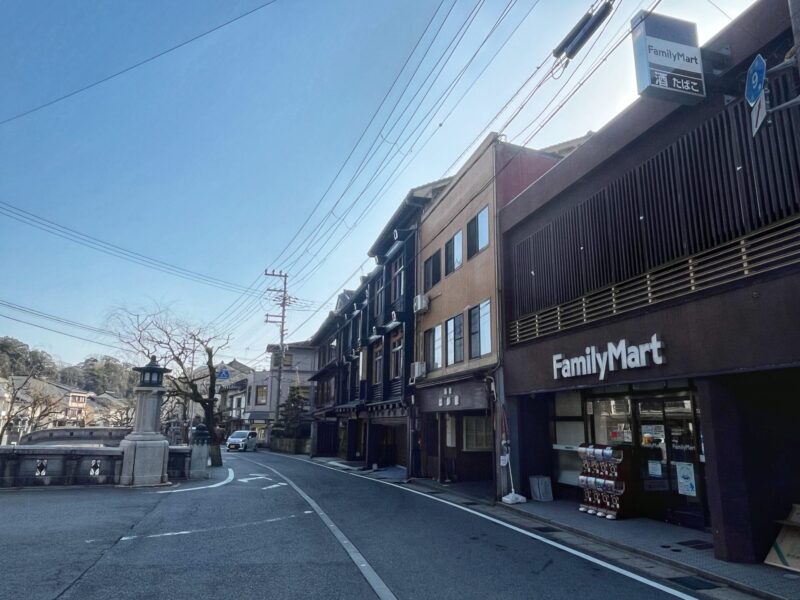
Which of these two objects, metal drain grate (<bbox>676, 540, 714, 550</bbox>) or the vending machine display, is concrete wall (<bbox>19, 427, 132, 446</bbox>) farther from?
metal drain grate (<bbox>676, 540, 714, 550</bbox>)

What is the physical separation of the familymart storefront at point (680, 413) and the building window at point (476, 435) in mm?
5618

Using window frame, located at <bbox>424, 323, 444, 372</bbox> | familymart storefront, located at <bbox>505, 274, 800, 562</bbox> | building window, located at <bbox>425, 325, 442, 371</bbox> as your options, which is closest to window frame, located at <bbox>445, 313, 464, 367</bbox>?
window frame, located at <bbox>424, 323, 444, 372</bbox>

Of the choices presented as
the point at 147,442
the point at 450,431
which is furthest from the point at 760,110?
the point at 147,442

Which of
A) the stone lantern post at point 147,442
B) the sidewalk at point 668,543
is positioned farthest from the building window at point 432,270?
the stone lantern post at point 147,442

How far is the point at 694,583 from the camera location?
22.0 ft

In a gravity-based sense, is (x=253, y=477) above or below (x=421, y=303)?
below

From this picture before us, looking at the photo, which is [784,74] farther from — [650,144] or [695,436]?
[695,436]

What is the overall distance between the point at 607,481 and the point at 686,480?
1509mm

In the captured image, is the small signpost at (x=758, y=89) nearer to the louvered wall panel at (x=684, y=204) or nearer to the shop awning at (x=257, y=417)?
the louvered wall panel at (x=684, y=204)

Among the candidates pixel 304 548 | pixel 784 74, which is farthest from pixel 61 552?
pixel 784 74

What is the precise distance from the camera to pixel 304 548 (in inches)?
319

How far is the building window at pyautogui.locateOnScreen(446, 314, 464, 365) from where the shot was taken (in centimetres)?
1852

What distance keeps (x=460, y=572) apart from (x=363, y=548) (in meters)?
1.84

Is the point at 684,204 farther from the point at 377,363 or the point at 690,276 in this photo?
the point at 377,363
